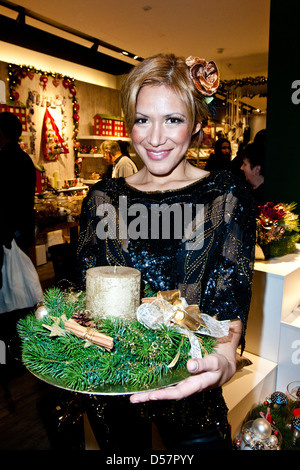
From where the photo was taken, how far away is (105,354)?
783 millimetres

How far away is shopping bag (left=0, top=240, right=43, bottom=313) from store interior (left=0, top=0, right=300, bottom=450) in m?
0.25

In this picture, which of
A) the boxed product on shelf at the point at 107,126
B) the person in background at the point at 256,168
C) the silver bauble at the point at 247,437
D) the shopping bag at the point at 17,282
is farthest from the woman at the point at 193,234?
the boxed product on shelf at the point at 107,126

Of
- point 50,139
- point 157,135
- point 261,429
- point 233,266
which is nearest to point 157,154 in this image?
point 157,135

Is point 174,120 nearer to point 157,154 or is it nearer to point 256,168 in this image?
point 157,154

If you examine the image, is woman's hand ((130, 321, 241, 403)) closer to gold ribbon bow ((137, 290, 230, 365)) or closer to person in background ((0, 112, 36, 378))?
gold ribbon bow ((137, 290, 230, 365))

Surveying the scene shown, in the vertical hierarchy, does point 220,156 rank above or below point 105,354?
above

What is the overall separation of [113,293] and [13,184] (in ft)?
8.96

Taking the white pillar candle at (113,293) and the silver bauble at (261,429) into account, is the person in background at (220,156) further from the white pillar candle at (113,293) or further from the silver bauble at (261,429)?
the white pillar candle at (113,293)

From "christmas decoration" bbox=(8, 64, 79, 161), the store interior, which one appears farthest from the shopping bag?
"christmas decoration" bbox=(8, 64, 79, 161)

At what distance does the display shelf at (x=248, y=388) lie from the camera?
6.31 feet

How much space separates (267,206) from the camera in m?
2.62

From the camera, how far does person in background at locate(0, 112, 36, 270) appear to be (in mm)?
3236

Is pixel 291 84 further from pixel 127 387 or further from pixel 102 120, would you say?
pixel 102 120

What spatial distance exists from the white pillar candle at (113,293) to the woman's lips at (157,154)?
0.46 metres
